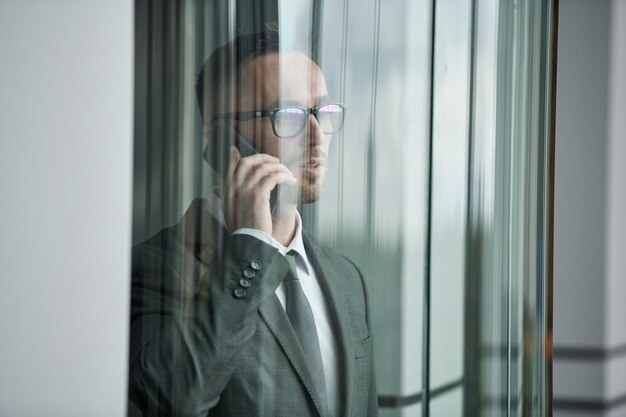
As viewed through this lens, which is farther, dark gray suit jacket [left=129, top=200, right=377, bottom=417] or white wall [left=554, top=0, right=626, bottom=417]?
white wall [left=554, top=0, right=626, bottom=417]

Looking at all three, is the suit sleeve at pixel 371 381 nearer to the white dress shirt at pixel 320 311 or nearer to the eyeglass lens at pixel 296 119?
the white dress shirt at pixel 320 311

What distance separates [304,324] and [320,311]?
1.1 inches

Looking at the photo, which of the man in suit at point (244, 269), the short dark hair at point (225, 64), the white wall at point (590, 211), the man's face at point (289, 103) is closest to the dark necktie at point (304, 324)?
the man in suit at point (244, 269)

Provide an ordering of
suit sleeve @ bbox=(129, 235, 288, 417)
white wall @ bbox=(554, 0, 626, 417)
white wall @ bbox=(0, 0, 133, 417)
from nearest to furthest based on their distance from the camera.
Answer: suit sleeve @ bbox=(129, 235, 288, 417) → white wall @ bbox=(0, 0, 133, 417) → white wall @ bbox=(554, 0, 626, 417)

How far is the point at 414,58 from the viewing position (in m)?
0.84

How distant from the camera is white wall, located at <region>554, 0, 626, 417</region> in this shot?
51.7 inches

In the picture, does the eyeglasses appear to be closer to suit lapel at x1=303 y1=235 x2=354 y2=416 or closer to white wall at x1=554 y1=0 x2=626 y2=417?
suit lapel at x1=303 y1=235 x2=354 y2=416

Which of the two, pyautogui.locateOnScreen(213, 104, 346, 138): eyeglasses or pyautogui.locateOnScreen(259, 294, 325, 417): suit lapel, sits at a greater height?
pyautogui.locateOnScreen(213, 104, 346, 138): eyeglasses

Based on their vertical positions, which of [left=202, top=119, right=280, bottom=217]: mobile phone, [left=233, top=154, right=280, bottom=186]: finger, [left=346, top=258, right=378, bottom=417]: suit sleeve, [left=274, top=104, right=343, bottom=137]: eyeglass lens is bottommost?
[left=346, top=258, right=378, bottom=417]: suit sleeve

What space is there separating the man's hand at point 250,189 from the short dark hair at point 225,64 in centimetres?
7

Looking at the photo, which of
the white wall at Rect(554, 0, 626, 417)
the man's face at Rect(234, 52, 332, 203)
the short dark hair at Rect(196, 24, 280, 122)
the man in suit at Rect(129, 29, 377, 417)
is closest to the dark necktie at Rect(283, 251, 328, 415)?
the man in suit at Rect(129, 29, 377, 417)

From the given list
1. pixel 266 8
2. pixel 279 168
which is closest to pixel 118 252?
pixel 279 168

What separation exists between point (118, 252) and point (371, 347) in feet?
1.19

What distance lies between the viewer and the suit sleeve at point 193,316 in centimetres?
Result: 77
